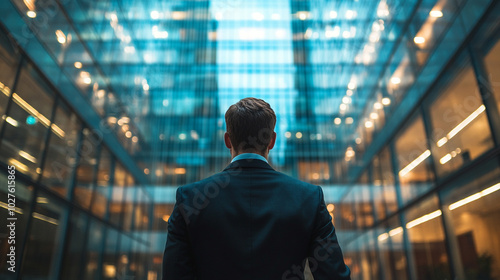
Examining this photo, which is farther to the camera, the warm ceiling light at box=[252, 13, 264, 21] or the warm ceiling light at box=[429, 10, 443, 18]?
the warm ceiling light at box=[252, 13, 264, 21]

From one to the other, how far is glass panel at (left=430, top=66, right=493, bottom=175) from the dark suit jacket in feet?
24.8

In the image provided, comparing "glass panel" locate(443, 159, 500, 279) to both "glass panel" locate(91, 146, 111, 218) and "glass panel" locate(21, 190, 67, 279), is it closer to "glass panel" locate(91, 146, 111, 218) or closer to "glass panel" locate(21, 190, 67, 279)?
"glass panel" locate(21, 190, 67, 279)

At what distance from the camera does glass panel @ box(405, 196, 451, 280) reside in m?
9.86

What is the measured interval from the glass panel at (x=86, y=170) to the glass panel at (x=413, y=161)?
10163mm

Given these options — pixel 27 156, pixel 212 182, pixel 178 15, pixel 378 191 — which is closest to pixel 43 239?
pixel 27 156

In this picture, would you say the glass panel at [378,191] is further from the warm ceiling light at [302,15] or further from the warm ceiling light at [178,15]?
the warm ceiling light at [302,15]

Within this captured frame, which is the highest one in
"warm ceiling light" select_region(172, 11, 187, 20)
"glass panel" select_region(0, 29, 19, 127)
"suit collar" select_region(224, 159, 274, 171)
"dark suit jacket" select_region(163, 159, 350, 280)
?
"warm ceiling light" select_region(172, 11, 187, 20)

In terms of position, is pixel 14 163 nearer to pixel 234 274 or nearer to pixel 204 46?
pixel 234 274

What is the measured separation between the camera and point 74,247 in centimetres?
1159

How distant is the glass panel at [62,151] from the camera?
989cm

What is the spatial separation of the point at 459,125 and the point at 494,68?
185cm

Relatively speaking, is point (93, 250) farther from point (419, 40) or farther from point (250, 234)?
point (250, 234)

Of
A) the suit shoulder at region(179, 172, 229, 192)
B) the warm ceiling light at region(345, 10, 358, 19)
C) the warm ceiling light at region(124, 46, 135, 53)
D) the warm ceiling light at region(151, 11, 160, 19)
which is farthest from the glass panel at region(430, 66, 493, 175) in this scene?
the warm ceiling light at region(151, 11, 160, 19)
